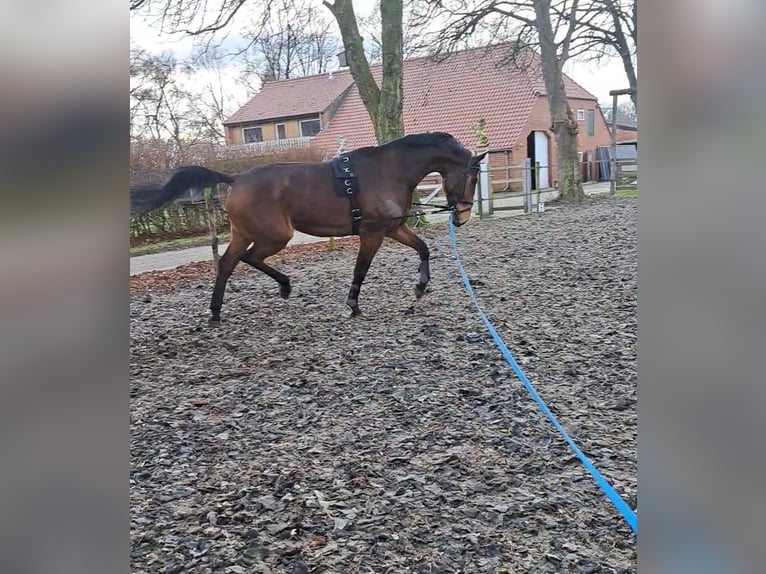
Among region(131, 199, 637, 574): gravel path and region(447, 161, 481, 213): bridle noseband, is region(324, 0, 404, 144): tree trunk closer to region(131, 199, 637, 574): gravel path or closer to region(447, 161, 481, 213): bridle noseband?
region(131, 199, 637, 574): gravel path

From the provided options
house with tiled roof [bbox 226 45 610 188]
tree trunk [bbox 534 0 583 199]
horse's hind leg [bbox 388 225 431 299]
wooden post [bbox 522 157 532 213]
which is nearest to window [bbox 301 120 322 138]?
house with tiled roof [bbox 226 45 610 188]

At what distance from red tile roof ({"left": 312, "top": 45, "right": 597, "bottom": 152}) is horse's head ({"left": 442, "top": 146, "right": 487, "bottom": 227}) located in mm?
11794

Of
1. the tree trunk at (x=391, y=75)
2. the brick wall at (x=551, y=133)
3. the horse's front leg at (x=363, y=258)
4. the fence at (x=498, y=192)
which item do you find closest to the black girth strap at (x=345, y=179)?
the horse's front leg at (x=363, y=258)

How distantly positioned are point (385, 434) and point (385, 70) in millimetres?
7901

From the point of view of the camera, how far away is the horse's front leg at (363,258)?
213 inches

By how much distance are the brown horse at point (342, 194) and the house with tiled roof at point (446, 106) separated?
429 inches

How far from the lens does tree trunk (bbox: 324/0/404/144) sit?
991cm

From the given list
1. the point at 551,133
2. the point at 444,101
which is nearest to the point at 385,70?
the point at 444,101

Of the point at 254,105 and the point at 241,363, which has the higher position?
the point at 254,105

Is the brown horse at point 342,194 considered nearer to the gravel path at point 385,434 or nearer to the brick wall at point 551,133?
the gravel path at point 385,434
